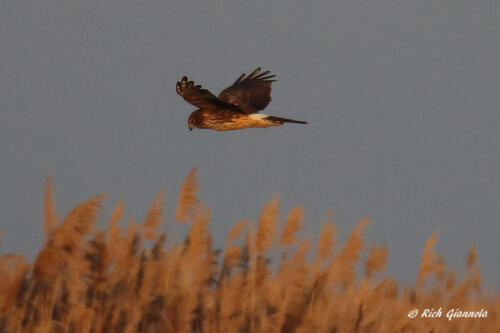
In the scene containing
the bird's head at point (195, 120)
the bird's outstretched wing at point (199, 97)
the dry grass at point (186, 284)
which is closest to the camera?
the dry grass at point (186, 284)

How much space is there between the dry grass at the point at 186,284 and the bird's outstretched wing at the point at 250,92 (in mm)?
3563

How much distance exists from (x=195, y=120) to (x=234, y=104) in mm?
519

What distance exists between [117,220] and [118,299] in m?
0.56

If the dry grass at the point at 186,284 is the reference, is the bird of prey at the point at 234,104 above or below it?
above

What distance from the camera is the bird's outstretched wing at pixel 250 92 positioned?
1006 cm

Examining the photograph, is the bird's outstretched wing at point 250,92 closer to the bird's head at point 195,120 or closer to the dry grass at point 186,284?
the bird's head at point 195,120

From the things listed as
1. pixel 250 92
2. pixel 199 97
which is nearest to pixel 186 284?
pixel 199 97

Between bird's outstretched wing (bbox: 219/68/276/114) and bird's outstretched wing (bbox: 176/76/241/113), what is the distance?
88 centimetres

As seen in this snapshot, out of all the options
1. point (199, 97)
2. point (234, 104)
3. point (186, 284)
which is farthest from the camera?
point (234, 104)

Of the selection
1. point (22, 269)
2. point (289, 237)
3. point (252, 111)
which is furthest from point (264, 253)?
point (252, 111)

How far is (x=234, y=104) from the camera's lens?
366 inches

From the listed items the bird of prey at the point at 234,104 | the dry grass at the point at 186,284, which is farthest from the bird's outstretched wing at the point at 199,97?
the dry grass at the point at 186,284

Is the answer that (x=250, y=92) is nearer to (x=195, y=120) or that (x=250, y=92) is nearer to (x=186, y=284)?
(x=195, y=120)

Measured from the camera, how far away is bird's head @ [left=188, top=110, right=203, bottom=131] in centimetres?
944
